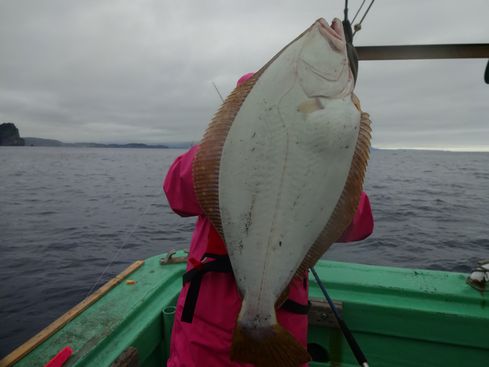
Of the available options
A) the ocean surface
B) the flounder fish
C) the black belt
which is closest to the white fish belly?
the flounder fish

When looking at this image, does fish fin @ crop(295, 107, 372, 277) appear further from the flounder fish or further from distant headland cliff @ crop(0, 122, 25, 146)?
distant headland cliff @ crop(0, 122, 25, 146)

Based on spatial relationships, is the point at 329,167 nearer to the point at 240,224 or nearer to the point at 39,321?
the point at 240,224

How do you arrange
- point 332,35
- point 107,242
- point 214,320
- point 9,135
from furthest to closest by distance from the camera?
point 9,135 < point 107,242 < point 214,320 < point 332,35

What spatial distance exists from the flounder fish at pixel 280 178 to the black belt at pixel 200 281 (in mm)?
394

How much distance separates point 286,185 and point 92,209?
18210 mm

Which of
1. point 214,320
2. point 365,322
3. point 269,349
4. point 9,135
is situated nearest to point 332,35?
point 269,349

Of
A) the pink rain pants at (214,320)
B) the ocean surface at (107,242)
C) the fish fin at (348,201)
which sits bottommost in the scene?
the ocean surface at (107,242)

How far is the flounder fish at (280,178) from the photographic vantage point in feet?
4.68

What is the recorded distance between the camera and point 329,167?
1440 mm

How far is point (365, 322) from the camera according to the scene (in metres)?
3.14

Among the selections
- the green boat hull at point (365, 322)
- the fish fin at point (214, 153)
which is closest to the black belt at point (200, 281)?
the fish fin at point (214, 153)

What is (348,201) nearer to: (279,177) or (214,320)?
(279,177)

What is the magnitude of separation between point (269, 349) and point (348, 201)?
2.34ft

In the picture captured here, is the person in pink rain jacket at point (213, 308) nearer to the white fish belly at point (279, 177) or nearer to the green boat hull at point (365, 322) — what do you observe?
the white fish belly at point (279, 177)
